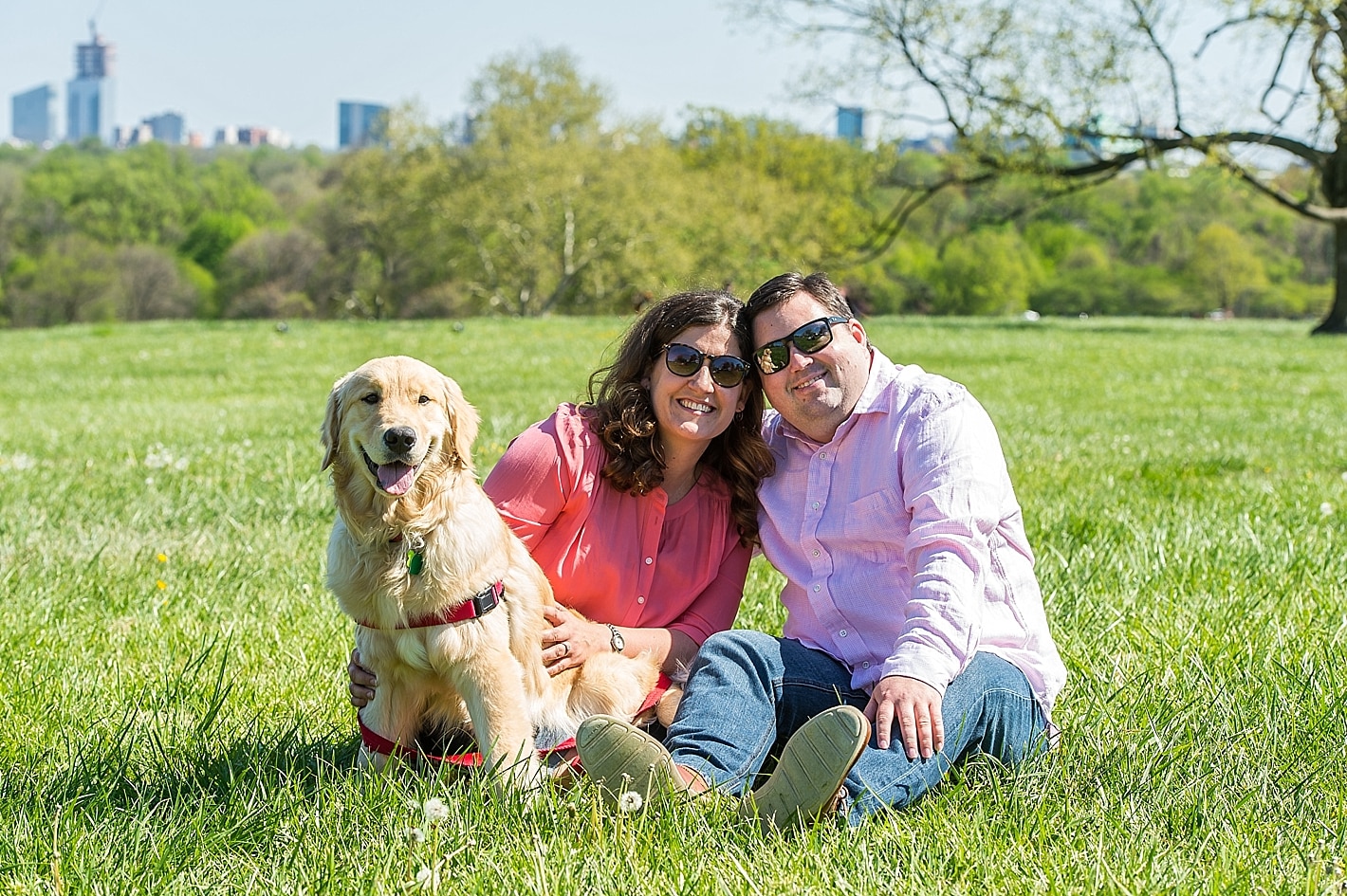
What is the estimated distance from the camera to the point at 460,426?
3.44 metres

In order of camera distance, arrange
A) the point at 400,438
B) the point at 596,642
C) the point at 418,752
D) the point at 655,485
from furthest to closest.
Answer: the point at 655,485 < the point at 596,642 < the point at 418,752 < the point at 400,438

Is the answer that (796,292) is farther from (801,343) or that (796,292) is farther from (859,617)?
(859,617)

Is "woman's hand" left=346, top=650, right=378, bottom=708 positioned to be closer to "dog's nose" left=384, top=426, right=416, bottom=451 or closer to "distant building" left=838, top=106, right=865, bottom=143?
"dog's nose" left=384, top=426, right=416, bottom=451

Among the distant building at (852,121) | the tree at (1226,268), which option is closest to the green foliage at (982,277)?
the tree at (1226,268)

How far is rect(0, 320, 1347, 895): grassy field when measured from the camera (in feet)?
8.53

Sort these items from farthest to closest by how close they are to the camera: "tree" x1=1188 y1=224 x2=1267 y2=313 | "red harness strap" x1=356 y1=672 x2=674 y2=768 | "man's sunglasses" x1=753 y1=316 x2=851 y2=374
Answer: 1. "tree" x1=1188 y1=224 x2=1267 y2=313
2. "man's sunglasses" x1=753 y1=316 x2=851 y2=374
3. "red harness strap" x1=356 y1=672 x2=674 y2=768

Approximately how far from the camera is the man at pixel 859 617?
2986mm

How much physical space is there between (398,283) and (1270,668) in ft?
215

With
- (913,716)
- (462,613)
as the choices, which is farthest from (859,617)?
(462,613)

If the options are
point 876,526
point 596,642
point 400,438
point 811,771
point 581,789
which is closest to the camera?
point 811,771

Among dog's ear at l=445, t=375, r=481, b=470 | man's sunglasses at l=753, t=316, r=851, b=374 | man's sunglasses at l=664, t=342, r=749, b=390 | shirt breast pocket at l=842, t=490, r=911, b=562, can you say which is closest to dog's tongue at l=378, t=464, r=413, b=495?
dog's ear at l=445, t=375, r=481, b=470

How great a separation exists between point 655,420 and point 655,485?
0.22m

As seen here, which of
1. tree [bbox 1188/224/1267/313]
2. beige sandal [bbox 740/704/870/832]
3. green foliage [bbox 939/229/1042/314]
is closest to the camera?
beige sandal [bbox 740/704/870/832]

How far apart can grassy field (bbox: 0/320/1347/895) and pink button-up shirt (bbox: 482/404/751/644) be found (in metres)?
Result: 0.83
